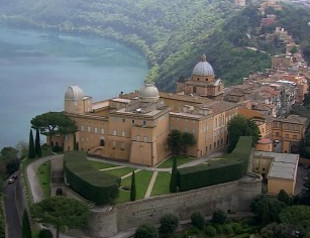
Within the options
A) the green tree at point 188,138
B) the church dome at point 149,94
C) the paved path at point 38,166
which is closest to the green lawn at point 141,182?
the paved path at point 38,166

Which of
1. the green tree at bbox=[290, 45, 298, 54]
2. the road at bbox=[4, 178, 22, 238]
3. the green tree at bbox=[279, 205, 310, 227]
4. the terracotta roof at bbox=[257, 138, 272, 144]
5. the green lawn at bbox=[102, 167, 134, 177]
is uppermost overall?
the green tree at bbox=[290, 45, 298, 54]

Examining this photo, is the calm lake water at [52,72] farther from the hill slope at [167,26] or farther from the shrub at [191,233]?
the shrub at [191,233]

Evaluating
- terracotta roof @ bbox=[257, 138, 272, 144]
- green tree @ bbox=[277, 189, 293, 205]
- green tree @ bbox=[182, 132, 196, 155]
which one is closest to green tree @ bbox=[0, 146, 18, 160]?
green tree @ bbox=[182, 132, 196, 155]

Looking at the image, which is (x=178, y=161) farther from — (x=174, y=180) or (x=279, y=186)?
(x=279, y=186)

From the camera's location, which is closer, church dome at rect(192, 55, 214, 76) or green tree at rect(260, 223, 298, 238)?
green tree at rect(260, 223, 298, 238)

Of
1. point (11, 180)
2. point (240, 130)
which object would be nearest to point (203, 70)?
point (240, 130)

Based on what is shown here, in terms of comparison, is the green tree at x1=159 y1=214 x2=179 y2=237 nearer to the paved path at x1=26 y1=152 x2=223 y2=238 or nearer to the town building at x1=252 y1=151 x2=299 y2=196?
the paved path at x1=26 y1=152 x2=223 y2=238

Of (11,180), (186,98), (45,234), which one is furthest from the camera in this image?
(186,98)
